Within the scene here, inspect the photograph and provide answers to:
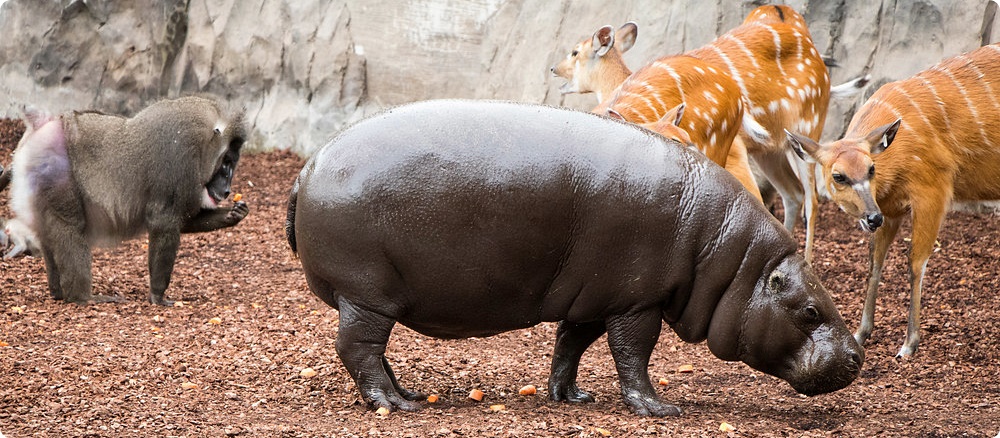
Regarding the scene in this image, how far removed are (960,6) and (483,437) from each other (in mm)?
7237

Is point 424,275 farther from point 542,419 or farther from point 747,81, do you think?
point 747,81

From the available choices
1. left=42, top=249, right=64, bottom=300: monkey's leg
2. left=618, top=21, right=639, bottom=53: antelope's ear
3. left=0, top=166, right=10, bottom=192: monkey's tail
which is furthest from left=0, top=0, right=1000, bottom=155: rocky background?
left=42, top=249, right=64, bottom=300: monkey's leg

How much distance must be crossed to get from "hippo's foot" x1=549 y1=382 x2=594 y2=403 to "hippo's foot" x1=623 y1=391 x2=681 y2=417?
13.9 inches

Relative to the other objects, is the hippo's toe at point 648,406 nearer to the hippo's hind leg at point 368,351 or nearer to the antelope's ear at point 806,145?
the hippo's hind leg at point 368,351

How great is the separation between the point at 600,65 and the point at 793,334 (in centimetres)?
476

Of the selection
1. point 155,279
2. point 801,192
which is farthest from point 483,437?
point 801,192

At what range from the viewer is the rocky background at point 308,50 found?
11.0 meters

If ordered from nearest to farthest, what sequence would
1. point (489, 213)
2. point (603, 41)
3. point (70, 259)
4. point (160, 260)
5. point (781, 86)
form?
1. point (489, 213)
2. point (70, 259)
3. point (160, 260)
4. point (781, 86)
5. point (603, 41)

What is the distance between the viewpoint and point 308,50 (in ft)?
39.0

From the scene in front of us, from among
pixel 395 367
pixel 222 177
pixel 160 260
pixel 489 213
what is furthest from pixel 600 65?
pixel 489 213

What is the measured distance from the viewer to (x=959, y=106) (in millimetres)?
7004

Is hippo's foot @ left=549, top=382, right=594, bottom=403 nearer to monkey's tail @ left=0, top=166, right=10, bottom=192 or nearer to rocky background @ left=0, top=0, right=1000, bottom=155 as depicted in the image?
monkey's tail @ left=0, top=166, right=10, bottom=192

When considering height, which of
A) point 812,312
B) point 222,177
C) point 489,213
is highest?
point 489,213

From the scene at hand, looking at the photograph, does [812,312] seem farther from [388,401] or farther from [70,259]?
[70,259]
